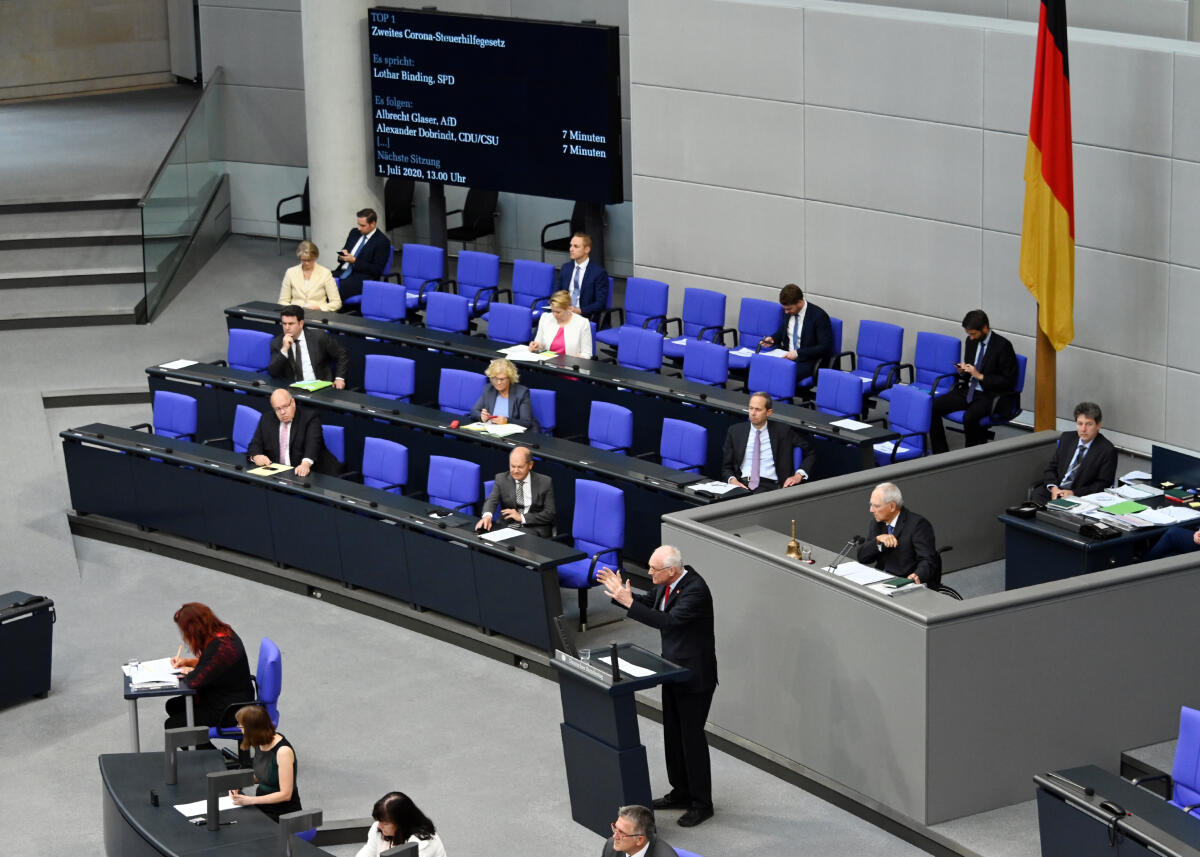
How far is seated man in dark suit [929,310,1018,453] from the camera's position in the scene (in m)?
12.5

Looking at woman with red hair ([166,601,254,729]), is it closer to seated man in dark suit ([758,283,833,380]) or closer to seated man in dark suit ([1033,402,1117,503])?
seated man in dark suit ([1033,402,1117,503])

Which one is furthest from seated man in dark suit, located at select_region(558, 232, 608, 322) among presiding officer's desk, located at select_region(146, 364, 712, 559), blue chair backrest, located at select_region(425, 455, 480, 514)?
blue chair backrest, located at select_region(425, 455, 480, 514)

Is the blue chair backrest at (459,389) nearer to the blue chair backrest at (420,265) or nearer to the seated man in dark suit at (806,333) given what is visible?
the seated man in dark suit at (806,333)

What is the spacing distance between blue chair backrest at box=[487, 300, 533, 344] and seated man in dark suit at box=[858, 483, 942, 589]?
520 cm

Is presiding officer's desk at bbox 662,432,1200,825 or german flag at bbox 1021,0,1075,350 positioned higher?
german flag at bbox 1021,0,1075,350

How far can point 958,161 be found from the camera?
13.4m

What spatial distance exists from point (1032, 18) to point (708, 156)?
9.54ft

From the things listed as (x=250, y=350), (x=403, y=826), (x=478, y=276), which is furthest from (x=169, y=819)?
(x=478, y=276)

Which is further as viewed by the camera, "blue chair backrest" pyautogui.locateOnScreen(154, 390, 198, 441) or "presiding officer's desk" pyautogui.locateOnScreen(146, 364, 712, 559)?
"blue chair backrest" pyautogui.locateOnScreen(154, 390, 198, 441)

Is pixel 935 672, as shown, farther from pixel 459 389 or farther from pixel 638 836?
pixel 459 389

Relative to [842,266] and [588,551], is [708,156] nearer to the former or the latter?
[842,266]

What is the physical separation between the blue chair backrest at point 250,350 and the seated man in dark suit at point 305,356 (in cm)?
57

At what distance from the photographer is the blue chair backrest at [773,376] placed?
1284 cm

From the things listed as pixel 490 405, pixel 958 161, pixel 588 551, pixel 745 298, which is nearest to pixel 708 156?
pixel 745 298
